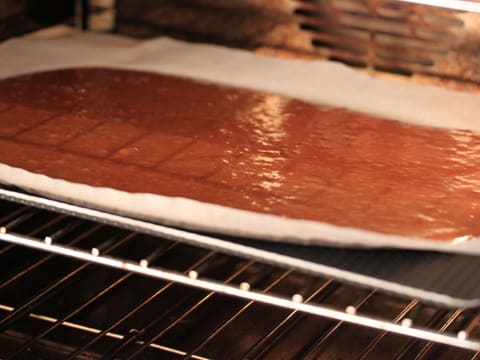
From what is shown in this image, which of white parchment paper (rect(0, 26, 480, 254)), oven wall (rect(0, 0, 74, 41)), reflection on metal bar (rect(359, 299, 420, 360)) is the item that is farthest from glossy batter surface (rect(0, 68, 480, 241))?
oven wall (rect(0, 0, 74, 41))

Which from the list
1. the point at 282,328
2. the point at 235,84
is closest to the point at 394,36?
the point at 235,84

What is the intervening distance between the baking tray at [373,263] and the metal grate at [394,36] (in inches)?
28.3

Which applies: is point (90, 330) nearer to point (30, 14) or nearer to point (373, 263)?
point (373, 263)

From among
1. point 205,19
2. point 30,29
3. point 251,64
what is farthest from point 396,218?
point 30,29

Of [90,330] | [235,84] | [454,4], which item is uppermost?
[454,4]

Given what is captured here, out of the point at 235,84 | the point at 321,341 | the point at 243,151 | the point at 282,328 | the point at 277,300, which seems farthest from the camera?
the point at 235,84

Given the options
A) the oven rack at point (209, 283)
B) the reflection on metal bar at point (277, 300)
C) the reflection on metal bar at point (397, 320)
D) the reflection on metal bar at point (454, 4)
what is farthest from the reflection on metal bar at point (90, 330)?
the reflection on metal bar at point (454, 4)

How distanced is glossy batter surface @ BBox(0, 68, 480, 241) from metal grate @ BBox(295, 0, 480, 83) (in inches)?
9.2

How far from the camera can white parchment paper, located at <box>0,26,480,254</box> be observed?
149cm

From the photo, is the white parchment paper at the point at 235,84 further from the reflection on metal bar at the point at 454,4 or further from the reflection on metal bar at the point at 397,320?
the reflection on metal bar at the point at 454,4

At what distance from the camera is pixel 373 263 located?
1.45 meters

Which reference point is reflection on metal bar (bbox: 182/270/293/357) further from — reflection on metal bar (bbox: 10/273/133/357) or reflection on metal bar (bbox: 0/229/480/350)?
reflection on metal bar (bbox: 10/273/133/357)

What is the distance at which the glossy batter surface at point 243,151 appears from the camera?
1570mm

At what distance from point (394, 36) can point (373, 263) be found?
2.69ft
